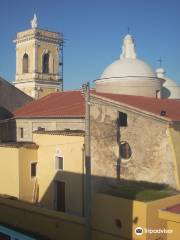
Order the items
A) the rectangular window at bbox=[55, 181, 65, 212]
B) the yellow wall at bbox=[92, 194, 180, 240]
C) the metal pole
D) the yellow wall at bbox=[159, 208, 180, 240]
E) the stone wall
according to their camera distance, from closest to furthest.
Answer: the yellow wall at bbox=[159, 208, 180, 240]
the metal pole
the yellow wall at bbox=[92, 194, 180, 240]
the stone wall
the rectangular window at bbox=[55, 181, 65, 212]

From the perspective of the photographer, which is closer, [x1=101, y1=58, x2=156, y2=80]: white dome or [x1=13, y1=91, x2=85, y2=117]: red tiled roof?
[x1=13, y1=91, x2=85, y2=117]: red tiled roof

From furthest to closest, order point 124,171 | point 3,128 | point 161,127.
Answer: point 3,128 → point 124,171 → point 161,127

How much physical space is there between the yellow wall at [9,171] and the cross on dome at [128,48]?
1578cm

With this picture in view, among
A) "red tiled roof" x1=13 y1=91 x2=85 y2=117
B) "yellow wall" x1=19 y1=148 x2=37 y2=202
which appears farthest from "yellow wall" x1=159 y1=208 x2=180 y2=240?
"red tiled roof" x1=13 y1=91 x2=85 y2=117

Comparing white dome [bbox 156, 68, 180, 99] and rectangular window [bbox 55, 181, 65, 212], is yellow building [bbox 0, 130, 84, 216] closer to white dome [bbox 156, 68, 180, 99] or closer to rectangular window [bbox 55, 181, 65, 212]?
rectangular window [bbox 55, 181, 65, 212]

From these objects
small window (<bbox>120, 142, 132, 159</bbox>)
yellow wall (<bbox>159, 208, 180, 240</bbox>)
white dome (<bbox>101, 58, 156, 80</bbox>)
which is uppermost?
white dome (<bbox>101, 58, 156, 80</bbox>)

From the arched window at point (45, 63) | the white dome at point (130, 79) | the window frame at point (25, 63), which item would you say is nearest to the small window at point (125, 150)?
the white dome at point (130, 79)

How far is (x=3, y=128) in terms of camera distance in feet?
98.3

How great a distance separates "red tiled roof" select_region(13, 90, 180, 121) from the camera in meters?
20.9

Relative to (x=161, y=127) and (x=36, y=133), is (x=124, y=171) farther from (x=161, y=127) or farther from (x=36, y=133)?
(x=36, y=133)

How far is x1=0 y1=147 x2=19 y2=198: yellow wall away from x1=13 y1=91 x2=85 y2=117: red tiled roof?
236 inches

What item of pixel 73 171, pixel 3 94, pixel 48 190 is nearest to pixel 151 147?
pixel 73 171

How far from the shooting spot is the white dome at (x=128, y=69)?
2841cm

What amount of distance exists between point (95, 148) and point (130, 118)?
254 centimetres
